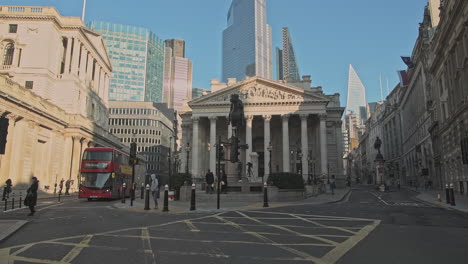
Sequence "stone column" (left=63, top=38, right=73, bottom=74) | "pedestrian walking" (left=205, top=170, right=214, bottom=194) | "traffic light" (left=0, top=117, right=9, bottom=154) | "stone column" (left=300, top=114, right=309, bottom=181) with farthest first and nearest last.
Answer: "stone column" (left=63, top=38, right=73, bottom=74)
"stone column" (left=300, top=114, right=309, bottom=181)
"pedestrian walking" (left=205, top=170, right=214, bottom=194)
"traffic light" (left=0, top=117, right=9, bottom=154)

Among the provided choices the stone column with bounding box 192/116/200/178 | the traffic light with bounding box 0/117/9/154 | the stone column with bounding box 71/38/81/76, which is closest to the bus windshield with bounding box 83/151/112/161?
the traffic light with bounding box 0/117/9/154

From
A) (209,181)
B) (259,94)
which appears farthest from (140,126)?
(209,181)

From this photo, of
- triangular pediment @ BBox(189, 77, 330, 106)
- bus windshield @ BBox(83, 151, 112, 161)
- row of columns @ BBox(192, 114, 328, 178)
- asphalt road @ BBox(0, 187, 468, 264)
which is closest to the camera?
asphalt road @ BBox(0, 187, 468, 264)

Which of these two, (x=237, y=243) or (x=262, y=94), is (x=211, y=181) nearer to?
(x=237, y=243)

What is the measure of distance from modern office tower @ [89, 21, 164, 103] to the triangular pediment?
268 ft

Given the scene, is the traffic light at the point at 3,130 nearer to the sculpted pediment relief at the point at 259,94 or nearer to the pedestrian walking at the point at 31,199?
the pedestrian walking at the point at 31,199

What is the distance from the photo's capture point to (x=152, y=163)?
101 meters

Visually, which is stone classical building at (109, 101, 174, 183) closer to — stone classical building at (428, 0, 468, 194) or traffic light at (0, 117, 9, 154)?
stone classical building at (428, 0, 468, 194)

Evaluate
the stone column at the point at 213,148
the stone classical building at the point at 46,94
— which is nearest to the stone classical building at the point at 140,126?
the stone classical building at the point at 46,94

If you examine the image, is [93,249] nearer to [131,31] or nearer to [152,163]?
[152,163]

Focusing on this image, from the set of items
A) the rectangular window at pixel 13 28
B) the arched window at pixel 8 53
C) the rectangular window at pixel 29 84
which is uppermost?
the rectangular window at pixel 13 28

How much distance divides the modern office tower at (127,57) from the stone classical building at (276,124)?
3030 inches

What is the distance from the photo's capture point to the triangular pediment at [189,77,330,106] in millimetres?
56156

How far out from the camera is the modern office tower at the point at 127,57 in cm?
12769
